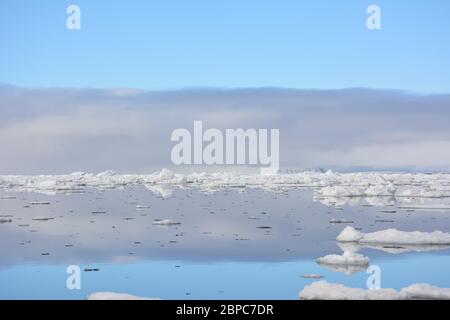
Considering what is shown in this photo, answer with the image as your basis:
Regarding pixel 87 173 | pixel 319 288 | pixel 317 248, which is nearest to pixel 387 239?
pixel 317 248

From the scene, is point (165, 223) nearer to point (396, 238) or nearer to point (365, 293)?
point (396, 238)

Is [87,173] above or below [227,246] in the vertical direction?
above

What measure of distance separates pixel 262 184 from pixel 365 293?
38355 mm

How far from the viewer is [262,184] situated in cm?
4559

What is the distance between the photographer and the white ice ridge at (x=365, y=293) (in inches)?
285

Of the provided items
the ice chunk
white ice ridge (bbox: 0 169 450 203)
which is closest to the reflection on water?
the ice chunk

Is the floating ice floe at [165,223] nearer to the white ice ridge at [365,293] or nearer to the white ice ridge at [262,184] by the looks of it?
the white ice ridge at [365,293]

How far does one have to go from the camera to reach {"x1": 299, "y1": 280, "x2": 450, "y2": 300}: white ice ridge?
7.24 meters

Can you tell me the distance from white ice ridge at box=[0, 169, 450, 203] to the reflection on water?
25.9 feet

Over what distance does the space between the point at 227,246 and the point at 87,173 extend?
44.5 metres

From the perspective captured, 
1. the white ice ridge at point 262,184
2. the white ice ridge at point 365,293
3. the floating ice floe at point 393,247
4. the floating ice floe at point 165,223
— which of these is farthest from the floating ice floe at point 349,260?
the white ice ridge at point 262,184
